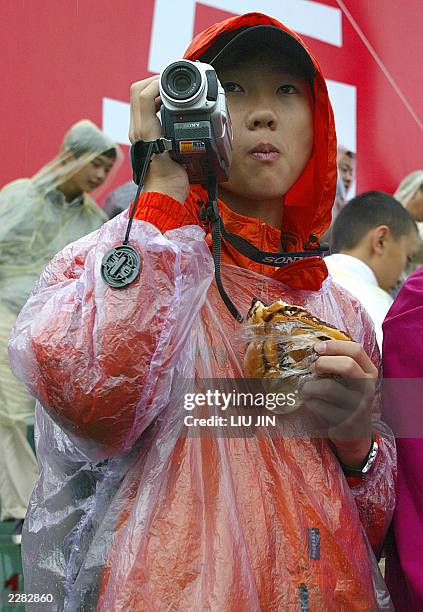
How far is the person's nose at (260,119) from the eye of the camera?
1.25 m

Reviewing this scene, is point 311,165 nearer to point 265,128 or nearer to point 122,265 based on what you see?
point 265,128

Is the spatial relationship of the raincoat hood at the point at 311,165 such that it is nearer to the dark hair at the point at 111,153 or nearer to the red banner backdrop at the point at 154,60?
the red banner backdrop at the point at 154,60

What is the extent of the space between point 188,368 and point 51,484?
0.23 meters

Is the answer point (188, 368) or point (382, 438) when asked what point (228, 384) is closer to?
point (188, 368)

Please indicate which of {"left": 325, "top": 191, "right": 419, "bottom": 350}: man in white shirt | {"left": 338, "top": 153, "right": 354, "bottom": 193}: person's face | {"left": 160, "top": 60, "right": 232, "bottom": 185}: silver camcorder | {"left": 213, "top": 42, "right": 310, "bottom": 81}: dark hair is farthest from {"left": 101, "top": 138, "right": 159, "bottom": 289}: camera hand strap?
{"left": 338, "top": 153, "right": 354, "bottom": 193}: person's face

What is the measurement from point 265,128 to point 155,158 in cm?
21

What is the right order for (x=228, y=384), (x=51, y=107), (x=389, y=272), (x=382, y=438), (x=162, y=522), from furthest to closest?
(x=389, y=272)
(x=51, y=107)
(x=382, y=438)
(x=228, y=384)
(x=162, y=522)

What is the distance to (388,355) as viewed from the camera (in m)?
1.31

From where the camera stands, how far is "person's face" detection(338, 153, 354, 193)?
3.25 m

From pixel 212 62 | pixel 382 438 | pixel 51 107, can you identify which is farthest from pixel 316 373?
pixel 51 107

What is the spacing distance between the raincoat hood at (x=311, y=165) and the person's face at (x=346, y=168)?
73.4 inches

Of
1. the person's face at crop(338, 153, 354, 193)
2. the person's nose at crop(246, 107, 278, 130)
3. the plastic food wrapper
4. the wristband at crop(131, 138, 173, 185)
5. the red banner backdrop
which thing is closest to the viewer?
the plastic food wrapper

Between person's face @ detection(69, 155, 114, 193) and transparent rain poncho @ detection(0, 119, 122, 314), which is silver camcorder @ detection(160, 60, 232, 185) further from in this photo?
person's face @ detection(69, 155, 114, 193)

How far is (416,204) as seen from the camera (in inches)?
138
